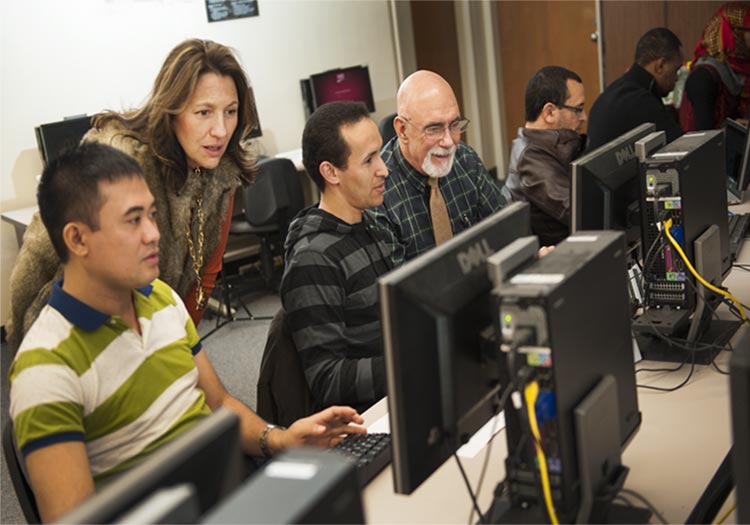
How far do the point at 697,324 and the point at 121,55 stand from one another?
4.39 meters

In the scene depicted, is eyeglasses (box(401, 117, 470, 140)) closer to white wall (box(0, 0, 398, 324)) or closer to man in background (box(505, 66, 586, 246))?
man in background (box(505, 66, 586, 246))

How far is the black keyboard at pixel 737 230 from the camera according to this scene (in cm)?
273

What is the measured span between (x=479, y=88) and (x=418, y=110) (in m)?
5.03

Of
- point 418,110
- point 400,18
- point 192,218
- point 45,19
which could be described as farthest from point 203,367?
point 400,18

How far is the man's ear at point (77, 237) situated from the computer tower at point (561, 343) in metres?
0.77

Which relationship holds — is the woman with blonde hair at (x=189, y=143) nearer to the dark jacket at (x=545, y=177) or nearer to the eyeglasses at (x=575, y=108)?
the dark jacket at (x=545, y=177)

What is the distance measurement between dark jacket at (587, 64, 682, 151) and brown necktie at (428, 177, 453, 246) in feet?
4.69

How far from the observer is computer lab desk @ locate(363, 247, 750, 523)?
1469 millimetres

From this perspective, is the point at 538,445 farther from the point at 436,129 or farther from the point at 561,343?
the point at 436,129

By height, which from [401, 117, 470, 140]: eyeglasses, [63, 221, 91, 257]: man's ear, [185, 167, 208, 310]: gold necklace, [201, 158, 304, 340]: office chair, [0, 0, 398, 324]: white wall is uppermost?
[0, 0, 398, 324]: white wall

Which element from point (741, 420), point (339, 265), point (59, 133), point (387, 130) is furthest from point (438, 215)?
point (59, 133)

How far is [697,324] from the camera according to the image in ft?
6.70

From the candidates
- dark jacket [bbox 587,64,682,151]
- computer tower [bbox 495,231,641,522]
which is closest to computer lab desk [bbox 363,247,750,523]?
computer tower [bbox 495,231,641,522]

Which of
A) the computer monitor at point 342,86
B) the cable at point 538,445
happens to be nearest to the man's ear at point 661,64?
the computer monitor at point 342,86
